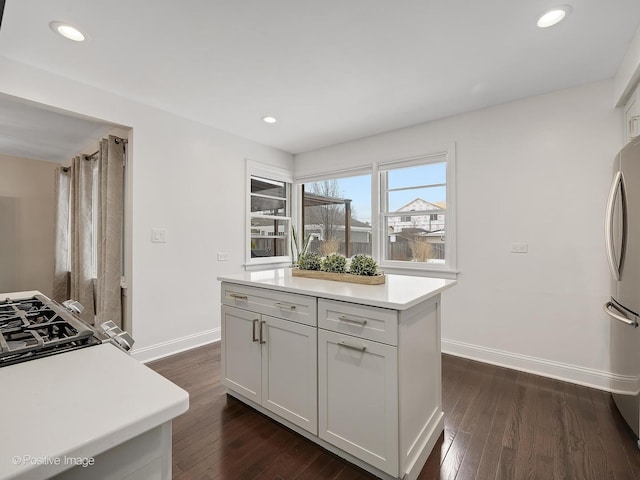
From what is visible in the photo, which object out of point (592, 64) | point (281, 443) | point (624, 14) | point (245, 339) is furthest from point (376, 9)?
point (281, 443)

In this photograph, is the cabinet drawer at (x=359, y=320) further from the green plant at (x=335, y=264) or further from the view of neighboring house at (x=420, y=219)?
the view of neighboring house at (x=420, y=219)

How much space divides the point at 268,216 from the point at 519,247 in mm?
3015

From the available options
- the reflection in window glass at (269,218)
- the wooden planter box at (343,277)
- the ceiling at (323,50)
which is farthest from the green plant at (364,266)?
the reflection in window glass at (269,218)

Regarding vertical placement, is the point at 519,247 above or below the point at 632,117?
below

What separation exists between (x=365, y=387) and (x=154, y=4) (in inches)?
91.9

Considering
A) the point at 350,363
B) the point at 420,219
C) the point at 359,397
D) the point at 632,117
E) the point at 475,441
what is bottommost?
the point at 475,441

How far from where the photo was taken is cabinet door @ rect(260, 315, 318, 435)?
1685mm

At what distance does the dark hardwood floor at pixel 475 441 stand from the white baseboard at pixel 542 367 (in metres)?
0.11

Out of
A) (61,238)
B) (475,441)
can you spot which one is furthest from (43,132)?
(475,441)

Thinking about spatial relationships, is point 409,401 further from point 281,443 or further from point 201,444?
point 201,444

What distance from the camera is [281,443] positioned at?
176cm

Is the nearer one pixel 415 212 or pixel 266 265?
pixel 415 212

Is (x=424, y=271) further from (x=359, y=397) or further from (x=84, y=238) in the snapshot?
(x=84, y=238)

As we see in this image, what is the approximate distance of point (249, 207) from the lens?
3912mm
